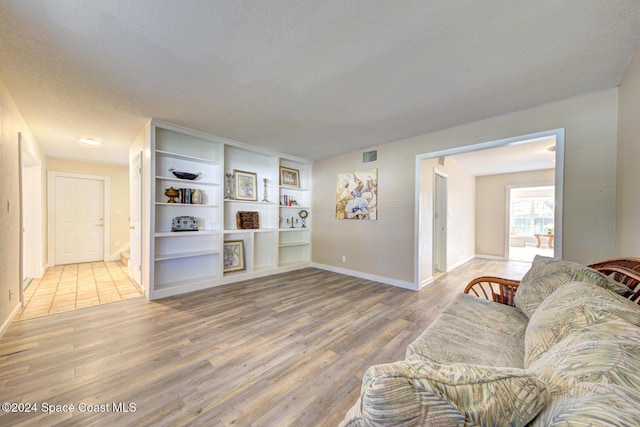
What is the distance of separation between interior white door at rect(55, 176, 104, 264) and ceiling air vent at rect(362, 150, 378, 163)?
6009 mm

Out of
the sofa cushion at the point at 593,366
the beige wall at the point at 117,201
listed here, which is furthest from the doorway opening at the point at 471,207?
the beige wall at the point at 117,201

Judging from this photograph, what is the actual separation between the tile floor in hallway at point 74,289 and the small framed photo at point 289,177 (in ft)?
10.00

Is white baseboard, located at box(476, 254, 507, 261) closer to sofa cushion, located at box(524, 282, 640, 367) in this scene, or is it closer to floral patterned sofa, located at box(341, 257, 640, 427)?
sofa cushion, located at box(524, 282, 640, 367)

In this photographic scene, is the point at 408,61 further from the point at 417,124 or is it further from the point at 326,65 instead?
the point at 417,124

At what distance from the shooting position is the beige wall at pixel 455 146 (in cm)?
232

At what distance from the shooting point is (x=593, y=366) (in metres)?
0.59

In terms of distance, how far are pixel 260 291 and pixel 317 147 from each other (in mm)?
2621

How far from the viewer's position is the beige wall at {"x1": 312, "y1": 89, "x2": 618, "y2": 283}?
2.32 meters

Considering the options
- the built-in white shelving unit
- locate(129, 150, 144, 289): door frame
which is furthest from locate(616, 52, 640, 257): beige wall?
locate(129, 150, 144, 289): door frame

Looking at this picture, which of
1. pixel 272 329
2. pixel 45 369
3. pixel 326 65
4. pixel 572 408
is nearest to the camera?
pixel 572 408

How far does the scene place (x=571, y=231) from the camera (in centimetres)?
248

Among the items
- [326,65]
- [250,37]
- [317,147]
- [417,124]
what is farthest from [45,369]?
[417,124]

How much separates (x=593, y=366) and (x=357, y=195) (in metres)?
4.01

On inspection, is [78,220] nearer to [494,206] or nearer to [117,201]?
[117,201]
